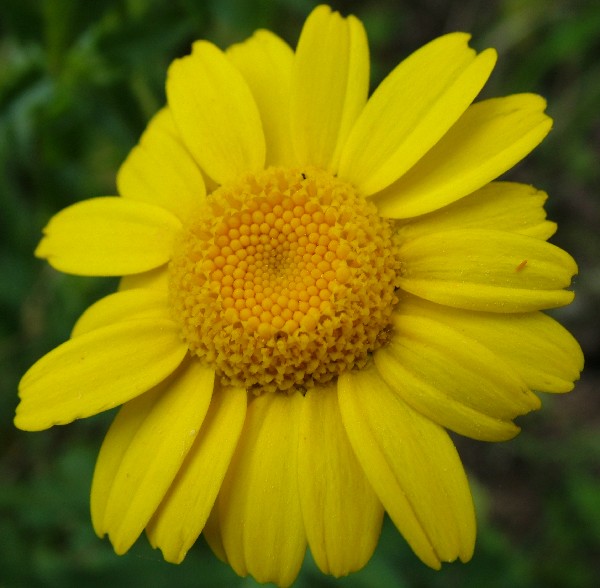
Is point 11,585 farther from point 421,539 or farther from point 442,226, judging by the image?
point 442,226

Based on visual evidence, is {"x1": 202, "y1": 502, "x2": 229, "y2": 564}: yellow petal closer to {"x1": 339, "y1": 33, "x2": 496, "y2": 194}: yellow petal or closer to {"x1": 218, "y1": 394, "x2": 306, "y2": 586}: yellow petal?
{"x1": 218, "y1": 394, "x2": 306, "y2": 586}: yellow petal

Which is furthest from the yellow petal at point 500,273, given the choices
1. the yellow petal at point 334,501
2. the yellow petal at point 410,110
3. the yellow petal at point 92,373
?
the yellow petal at point 92,373

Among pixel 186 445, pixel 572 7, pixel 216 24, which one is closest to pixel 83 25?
pixel 216 24

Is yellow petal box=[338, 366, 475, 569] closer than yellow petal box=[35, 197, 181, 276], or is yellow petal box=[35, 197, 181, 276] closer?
yellow petal box=[338, 366, 475, 569]

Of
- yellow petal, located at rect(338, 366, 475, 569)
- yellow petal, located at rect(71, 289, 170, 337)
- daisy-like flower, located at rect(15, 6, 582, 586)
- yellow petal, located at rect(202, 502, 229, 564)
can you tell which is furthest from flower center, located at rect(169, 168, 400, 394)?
yellow petal, located at rect(202, 502, 229, 564)

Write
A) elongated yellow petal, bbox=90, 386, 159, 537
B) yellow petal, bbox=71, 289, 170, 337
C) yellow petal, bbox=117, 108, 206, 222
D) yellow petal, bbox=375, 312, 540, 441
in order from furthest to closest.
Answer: yellow petal, bbox=117, 108, 206, 222 → yellow petal, bbox=71, 289, 170, 337 → elongated yellow petal, bbox=90, 386, 159, 537 → yellow petal, bbox=375, 312, 540, 441
